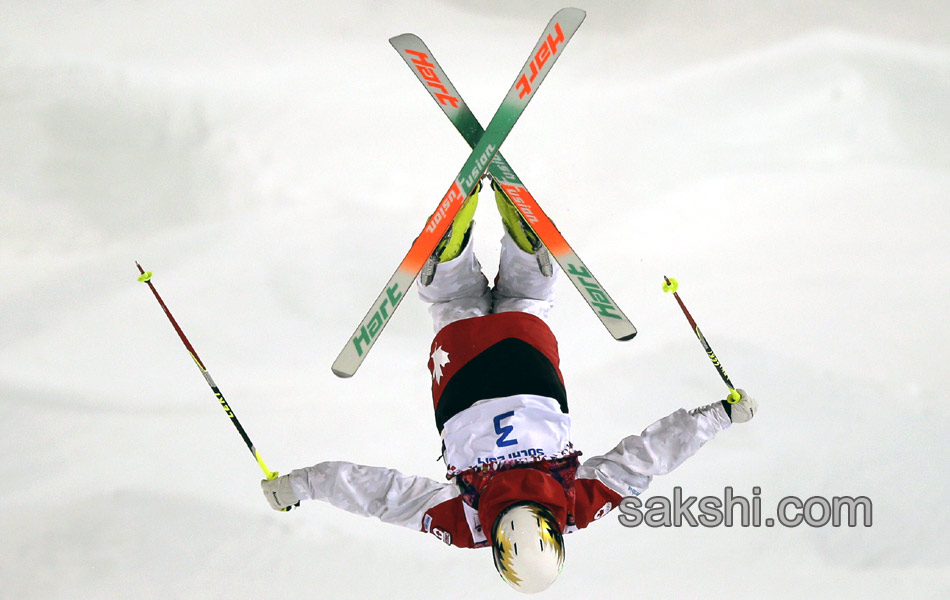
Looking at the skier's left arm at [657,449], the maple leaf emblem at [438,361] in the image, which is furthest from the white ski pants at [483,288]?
the skier's left arm at [657,449]

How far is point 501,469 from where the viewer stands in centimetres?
315

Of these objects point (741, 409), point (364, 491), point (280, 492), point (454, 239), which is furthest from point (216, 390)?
point (741, 409)

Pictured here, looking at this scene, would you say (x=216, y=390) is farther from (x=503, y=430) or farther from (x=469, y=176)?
(x=469, y=176)

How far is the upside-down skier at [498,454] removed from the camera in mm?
3143

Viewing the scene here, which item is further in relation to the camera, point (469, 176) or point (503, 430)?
point (469, 176)

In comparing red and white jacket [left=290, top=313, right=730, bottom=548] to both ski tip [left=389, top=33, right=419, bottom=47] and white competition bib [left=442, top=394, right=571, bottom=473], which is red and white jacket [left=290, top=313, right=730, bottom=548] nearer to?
white competition bib [left=442, top=394, right=571, bottom=473]

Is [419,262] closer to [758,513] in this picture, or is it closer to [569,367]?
[569,367]

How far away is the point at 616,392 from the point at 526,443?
1083 mm

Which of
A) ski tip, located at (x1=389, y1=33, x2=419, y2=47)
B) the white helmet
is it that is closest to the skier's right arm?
the white helmet

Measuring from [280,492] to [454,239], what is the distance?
1051 mm

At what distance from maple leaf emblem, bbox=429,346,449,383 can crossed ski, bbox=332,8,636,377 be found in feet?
0.78

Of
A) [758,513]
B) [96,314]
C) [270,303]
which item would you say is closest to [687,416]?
[758,513]

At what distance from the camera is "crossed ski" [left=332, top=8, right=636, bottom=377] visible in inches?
129

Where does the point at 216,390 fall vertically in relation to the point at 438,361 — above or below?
below
